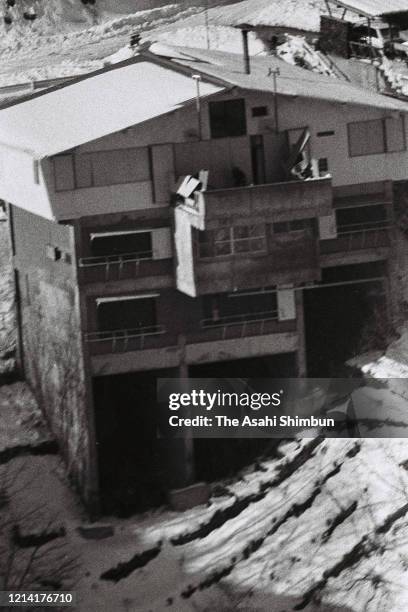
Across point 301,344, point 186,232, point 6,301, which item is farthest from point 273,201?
point 6,301

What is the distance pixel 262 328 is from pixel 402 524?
200 cm

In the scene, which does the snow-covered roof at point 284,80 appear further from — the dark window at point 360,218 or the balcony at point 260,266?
the balcony at point 260,266

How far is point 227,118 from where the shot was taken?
1193 centimetres

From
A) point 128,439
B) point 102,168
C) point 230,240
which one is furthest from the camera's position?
point 128,439

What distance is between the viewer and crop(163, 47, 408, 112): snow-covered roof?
12109 mm

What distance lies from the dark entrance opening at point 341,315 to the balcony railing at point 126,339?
125cm

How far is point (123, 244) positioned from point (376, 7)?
12.3ft

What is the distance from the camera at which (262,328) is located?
12312 millimetres

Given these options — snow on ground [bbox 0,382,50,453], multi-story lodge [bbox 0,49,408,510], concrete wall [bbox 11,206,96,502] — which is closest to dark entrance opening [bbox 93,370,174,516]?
multi-story lodge [bbox 0,49,408,510]

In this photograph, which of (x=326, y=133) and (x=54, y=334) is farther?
(x=54, y=334)

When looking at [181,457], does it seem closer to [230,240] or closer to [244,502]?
[244,502]

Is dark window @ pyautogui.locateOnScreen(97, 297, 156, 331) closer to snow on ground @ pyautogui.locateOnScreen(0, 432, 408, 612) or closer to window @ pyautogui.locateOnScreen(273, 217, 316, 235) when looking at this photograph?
window @ pyautogui.locateOnScreen(273, 217, 316, 235)

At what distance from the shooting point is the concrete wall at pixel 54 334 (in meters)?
12.3

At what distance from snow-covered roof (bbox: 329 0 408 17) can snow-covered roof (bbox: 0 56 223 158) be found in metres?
2.24
